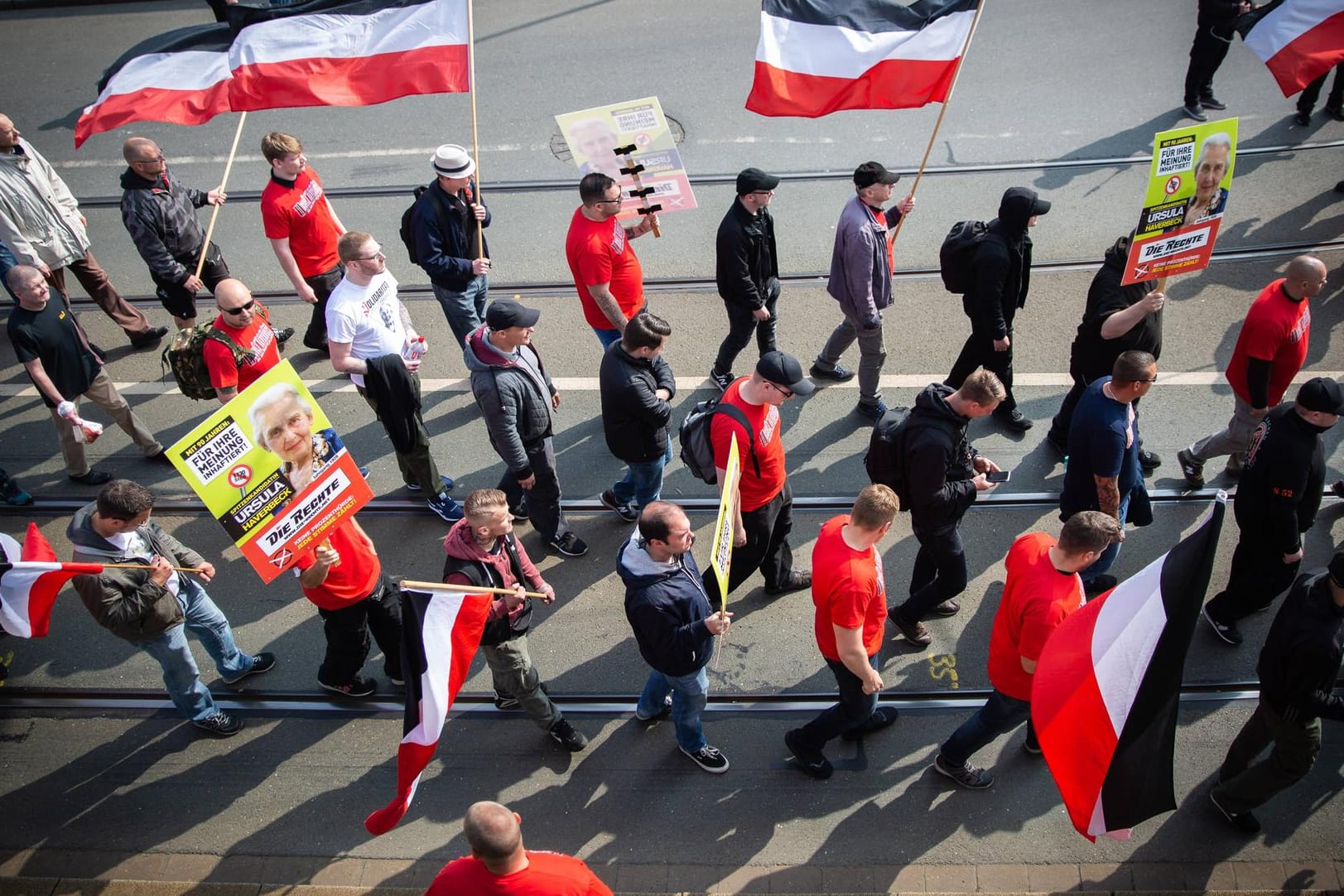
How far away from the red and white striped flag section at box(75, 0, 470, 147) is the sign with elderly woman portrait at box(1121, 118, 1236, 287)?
4.61 m

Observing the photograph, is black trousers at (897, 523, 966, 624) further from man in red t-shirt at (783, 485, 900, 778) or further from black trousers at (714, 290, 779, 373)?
black trousers at (714, 290, 779, 373)

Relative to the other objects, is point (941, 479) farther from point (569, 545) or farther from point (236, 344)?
point (236, 344)

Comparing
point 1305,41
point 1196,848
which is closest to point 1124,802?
point 1196,848

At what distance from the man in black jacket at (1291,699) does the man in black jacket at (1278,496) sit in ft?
2.85

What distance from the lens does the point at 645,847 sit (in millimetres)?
5152

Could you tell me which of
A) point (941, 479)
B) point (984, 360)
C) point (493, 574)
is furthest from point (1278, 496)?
point (493, 574)

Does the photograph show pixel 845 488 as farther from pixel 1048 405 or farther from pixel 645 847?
pixel 645 847

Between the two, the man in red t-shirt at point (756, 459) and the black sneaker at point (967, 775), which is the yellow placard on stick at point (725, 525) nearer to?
the man in red t-shirt at point (756, 459)

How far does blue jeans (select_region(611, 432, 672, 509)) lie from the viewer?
6543mm

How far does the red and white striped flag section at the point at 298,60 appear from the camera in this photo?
6891 millimetres

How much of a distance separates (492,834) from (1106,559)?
4.17 metres

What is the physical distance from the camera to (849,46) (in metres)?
6.90

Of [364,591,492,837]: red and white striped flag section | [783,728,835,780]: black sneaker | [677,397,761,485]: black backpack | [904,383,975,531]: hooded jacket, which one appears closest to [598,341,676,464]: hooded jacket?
[677,397,761,485]: black backpack

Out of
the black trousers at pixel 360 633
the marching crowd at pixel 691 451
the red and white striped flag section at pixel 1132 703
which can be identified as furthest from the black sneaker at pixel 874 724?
the black trousers at pixel 360 633
